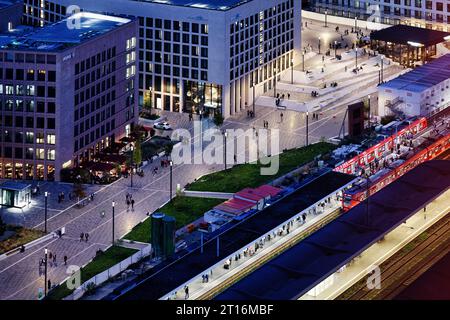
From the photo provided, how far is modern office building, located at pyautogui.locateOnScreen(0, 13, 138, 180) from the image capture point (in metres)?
146

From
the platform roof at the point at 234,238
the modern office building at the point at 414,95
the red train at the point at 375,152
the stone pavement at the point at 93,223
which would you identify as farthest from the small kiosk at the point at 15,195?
the modern office building at the point at 414,95

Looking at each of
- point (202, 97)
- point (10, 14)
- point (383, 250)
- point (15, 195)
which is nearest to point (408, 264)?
point (383, 250)

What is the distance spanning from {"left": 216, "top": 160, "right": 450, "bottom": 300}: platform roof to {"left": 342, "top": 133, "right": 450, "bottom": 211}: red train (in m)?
3.49

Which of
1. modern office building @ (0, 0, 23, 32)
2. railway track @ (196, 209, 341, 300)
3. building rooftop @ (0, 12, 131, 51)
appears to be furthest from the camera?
modern office building @ (0, 0, 23, 32)

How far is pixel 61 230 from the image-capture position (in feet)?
425

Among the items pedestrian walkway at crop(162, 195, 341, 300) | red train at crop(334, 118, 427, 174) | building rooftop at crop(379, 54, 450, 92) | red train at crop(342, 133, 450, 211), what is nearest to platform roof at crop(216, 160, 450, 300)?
red train at crop(342, 133, 450, 211)

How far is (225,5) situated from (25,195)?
56.3 m

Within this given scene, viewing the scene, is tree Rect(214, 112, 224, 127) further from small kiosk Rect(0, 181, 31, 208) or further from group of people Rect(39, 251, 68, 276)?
group of people Rect(39, 251, 68, 276)

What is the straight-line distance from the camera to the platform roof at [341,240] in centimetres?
10162

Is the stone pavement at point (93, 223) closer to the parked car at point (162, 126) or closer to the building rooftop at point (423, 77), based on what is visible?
the parked car at point (162, 126)

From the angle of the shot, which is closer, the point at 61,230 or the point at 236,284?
the point at 236,284

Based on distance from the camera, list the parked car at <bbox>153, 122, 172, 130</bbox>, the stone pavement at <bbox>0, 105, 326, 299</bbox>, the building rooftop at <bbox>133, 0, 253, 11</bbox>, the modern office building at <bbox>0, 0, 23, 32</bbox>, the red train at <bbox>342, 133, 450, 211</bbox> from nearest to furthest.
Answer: the stone pavement at <bbox>0, 105, 326, 299</bbox>, the red train at <bbox>342, 133, 450, 211</bbox>, the parked car at <bbox>153, 122, 172, 130</bbox>, the building rooftop at <bbox>133, 0, 253, 11</bbox>, the modern office building at <bbox>0, 0, 23, 32</bbox>
